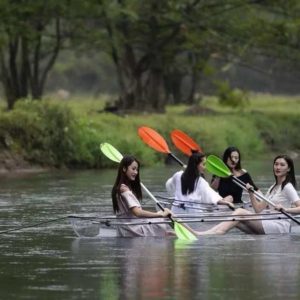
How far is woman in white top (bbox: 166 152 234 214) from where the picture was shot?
59.7 feet

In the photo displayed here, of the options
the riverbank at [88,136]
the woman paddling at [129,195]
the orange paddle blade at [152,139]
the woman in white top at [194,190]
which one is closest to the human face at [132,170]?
the woman paddling at [129,195]

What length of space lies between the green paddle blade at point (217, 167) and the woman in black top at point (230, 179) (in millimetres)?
598

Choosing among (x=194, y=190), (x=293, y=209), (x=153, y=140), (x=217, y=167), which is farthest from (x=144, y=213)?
(x=153, y=140)

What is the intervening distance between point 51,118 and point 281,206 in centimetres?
1720

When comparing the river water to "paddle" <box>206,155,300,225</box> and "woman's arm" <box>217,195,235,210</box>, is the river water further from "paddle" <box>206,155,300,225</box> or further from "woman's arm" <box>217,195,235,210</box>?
"paddle" <box>206,155,300,225</box>

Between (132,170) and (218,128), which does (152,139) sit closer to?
(132,170)

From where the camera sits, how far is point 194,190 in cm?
1830

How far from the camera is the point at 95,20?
44.2 m

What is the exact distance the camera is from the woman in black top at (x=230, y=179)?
19.3m

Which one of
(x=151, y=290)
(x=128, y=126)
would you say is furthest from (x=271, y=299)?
(x=128, y=126)

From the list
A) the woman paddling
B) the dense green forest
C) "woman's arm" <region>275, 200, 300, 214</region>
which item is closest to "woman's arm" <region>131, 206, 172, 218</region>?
the woman paddling

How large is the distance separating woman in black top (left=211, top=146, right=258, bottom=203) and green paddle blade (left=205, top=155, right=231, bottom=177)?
598 millimetres

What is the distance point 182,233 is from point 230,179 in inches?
91.1

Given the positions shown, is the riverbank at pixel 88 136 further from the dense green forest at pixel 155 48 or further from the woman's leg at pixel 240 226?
the woman's leg at pixel 240 226
